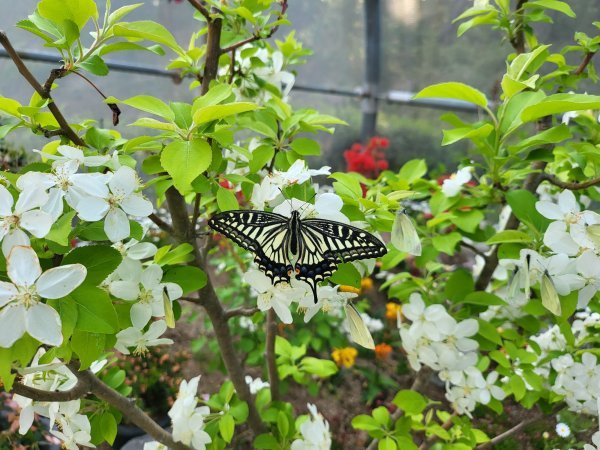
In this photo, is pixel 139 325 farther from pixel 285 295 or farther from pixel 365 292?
pixel 365 292

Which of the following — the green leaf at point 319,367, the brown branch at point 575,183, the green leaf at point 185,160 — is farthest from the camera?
the green leaf at point 319,367

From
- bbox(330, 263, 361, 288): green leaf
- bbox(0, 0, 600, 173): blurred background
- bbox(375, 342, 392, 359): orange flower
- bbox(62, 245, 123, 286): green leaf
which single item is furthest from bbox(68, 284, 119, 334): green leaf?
bbox(375, 342, 392, 359): orange flower

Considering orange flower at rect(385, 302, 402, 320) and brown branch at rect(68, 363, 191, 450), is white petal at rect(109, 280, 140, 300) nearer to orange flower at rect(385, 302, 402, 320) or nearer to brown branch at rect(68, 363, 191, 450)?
brown branch at rect(68, 363, 191, 450)

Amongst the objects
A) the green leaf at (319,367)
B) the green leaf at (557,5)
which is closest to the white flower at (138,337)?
the green leaf at (319,367)

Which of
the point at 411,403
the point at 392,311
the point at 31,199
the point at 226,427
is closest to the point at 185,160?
the point at 31,199

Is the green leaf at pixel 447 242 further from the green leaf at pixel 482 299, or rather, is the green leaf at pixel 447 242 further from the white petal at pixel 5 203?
the white petal at pixel 5 203

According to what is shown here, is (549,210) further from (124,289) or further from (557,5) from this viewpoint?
(124,289)
